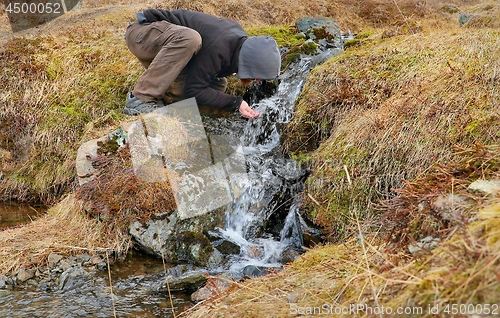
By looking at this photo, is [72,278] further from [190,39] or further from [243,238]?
[190,39]

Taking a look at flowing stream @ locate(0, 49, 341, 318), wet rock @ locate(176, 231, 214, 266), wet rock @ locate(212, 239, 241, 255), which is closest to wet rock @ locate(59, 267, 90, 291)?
flowing stream @ locate(0, 49, 341, 318)

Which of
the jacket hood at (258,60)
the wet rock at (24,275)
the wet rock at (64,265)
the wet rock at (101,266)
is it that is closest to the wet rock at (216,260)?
the wet rock at (101,266)

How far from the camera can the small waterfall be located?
17.8 ft

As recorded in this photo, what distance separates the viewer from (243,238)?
18.9 feet

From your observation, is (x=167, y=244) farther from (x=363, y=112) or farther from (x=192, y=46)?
(x=363, y=112)

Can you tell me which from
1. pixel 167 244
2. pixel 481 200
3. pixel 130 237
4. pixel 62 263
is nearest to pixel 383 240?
pixel 481 200

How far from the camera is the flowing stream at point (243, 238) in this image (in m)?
4.41

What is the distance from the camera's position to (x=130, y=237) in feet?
18.0

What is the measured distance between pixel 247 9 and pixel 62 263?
10474mm

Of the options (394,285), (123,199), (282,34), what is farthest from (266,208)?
(282,34)

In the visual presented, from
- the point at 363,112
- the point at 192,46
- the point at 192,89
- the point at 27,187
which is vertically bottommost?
the point at 27,187

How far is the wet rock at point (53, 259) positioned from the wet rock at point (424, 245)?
413 centimetres

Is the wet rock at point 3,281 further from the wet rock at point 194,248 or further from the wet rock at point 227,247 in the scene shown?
the wet rock at point 227,247

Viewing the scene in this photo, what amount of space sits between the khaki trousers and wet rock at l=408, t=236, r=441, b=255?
3778mm
